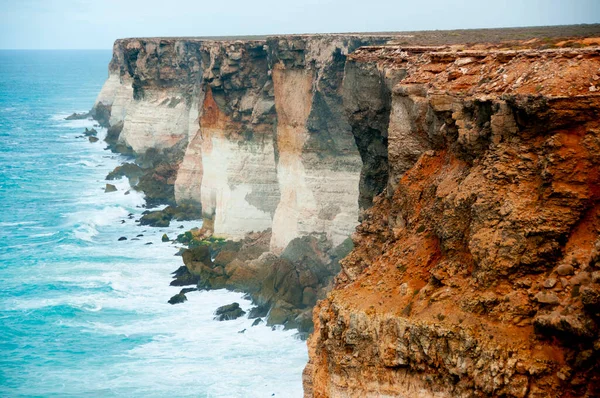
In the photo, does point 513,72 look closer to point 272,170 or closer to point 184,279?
point 184,279

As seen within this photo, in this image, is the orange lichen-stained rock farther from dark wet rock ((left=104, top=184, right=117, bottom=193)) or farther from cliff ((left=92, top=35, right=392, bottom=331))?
dark wet rock ((left=104, top=184, right=117, bottom=193))

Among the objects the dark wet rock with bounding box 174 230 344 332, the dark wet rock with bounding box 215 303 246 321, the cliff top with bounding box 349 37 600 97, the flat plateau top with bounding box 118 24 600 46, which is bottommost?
the dark wet rock with bounding box 215 303 246 321

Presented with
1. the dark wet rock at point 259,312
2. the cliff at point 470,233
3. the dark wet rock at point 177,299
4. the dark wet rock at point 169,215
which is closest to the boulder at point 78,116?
the dark wet rock at point 169,215

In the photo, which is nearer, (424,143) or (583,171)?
(583,171)

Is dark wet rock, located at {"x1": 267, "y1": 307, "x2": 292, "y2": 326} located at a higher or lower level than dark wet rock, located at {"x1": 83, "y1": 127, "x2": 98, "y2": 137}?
lower

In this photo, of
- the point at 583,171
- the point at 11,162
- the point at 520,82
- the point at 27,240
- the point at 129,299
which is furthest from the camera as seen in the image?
the point at 11,162

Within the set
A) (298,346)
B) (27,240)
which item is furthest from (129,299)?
(27,240)

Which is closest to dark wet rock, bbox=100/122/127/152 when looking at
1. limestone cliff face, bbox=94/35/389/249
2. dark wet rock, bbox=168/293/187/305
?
limestone cliff face, bbox=94/35/389/249

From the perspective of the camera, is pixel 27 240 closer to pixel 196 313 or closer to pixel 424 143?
pixel 196 313

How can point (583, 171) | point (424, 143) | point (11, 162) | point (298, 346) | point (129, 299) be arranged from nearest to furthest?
1. point (583, 171)
2. point (424, 143)
3. point (298, 346)
4. point (129, 299)
5. point (11, 162)
